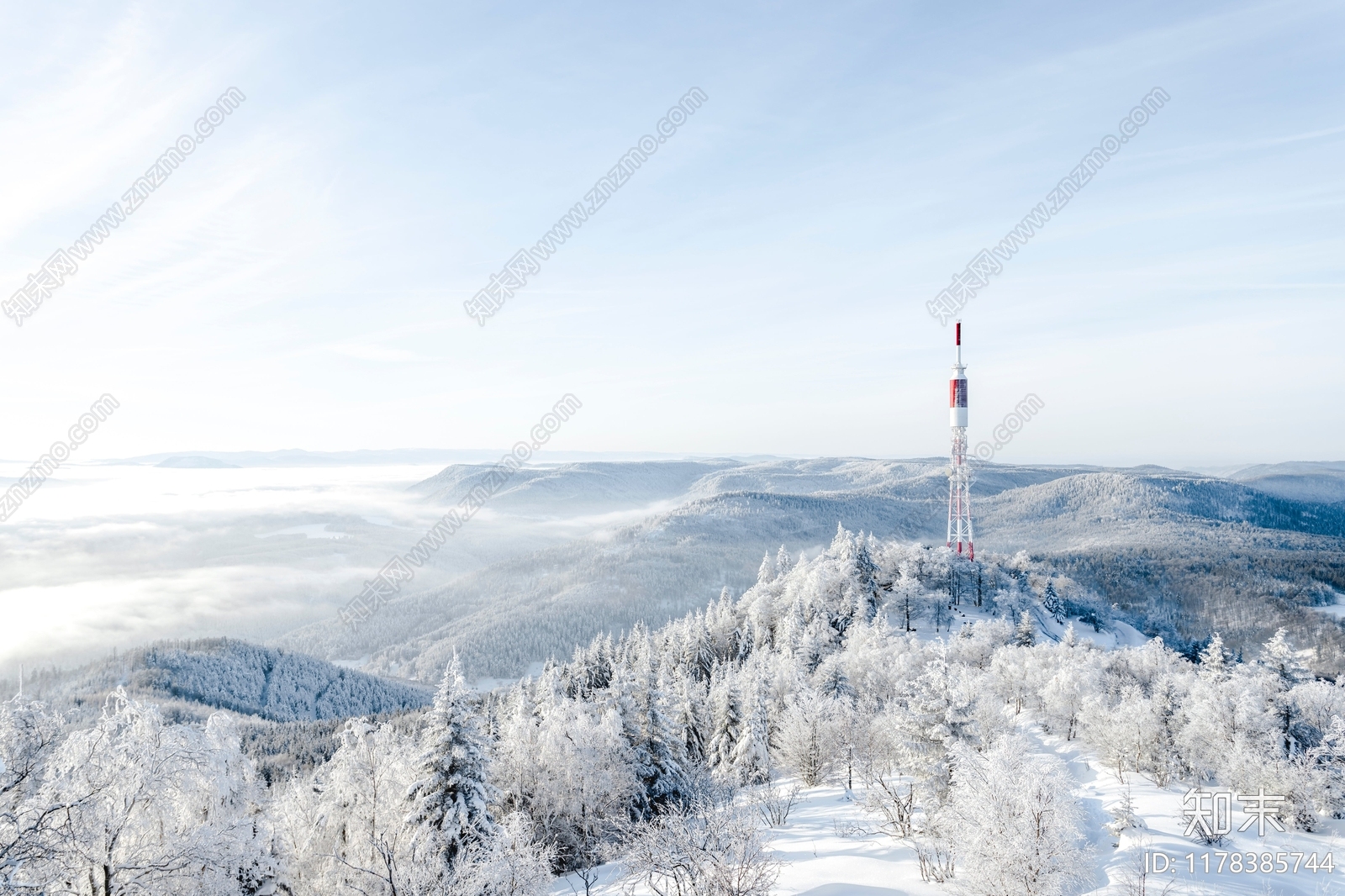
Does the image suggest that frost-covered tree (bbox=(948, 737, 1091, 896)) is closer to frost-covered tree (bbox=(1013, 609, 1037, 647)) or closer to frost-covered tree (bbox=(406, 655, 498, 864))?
frost-covered tree (bbox=(406, 655, 498, 864))

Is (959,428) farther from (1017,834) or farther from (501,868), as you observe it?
(501,868)

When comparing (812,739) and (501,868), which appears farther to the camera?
(812,739)

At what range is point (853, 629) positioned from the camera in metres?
85.6

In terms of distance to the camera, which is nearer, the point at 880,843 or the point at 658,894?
the point at 658,894

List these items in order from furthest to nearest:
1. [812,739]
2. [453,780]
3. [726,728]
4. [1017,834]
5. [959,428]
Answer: [959,428] < [726,728] < [812,739] < [453,780] < [1017,834]

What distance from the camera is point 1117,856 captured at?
2678 centimetres

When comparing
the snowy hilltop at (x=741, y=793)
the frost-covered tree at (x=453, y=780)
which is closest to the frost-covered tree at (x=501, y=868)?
the snowy hilltop at (x=741, y=793)

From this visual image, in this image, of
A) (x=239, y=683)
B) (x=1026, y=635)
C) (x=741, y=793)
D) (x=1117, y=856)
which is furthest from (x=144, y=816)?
(x=239, y=683)

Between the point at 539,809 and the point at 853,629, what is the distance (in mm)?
56627

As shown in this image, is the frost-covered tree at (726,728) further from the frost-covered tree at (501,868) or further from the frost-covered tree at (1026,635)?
the frost-covered tree at (1026,635)

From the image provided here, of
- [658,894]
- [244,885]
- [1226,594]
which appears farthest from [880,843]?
[1226,594]

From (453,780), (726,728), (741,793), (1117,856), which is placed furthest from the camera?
(726,728)

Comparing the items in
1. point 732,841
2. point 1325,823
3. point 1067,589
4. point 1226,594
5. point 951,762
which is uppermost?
point 732,841

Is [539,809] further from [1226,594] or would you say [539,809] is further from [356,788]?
[1226,594]
